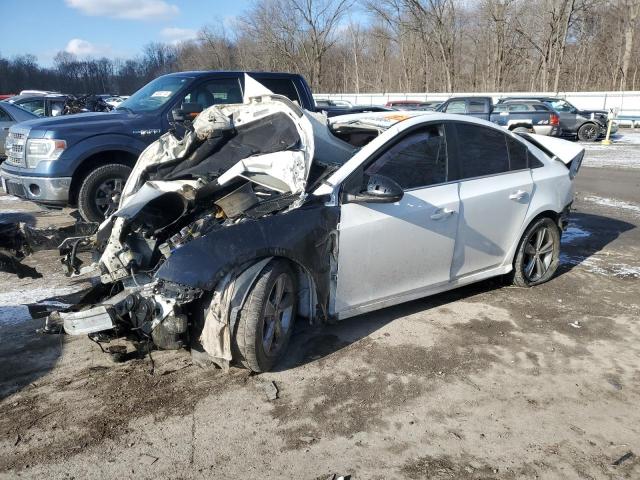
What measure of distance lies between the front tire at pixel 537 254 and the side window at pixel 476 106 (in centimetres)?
1650

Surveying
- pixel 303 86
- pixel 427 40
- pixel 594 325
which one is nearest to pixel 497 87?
pixel 427 40

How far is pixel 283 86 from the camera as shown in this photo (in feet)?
26.2

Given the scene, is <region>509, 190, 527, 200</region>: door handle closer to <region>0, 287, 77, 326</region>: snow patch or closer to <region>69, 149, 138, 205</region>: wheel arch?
<region>0, 287, 77, 326</region>: snow patch

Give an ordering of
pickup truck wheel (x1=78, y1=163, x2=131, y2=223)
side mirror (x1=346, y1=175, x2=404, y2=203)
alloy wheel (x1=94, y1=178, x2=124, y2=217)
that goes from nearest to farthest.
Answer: side mirror (x1=346, y1=175, x2=404, y2=203), pickup truck wheel (x1=78, y1=163, x2=131, y2=223), alloy wheel (x1=94, y1=178, x2=124, y2=217)

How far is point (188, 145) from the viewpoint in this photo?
14.6ft

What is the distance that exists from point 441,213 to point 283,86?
4554mm

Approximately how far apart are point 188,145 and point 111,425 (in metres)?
2.31

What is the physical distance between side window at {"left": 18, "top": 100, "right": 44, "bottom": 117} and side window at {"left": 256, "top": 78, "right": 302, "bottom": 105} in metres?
8.18

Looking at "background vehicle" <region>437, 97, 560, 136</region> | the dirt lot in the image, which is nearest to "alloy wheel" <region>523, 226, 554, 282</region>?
the dirt lot

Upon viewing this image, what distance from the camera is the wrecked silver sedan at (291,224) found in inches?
129

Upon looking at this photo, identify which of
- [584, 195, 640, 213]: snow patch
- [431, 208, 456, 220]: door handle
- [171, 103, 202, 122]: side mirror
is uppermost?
[171, 103, 202, 122]: side mirror

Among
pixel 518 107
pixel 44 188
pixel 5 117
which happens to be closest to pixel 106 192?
pixel 44 188

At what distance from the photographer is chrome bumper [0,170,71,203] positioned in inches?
263

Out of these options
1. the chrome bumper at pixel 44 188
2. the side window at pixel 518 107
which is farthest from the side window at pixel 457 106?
the chrome bumper at pixel 44 188
